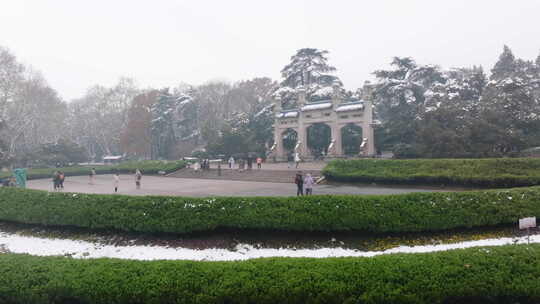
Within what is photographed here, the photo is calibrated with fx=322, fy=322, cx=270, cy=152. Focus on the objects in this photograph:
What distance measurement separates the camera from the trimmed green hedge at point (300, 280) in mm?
4672

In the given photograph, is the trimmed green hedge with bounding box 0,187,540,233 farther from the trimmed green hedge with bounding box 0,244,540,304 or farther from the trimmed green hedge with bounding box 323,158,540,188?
the trimmed green hedge with bounding box 323,158,540,188

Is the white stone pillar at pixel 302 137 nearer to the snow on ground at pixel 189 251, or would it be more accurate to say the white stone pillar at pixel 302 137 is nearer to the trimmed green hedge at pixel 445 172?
the trimmed green hedge at pixel 445 172

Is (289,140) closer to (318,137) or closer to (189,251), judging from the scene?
(318,137)

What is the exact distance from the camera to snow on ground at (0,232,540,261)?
7988mm

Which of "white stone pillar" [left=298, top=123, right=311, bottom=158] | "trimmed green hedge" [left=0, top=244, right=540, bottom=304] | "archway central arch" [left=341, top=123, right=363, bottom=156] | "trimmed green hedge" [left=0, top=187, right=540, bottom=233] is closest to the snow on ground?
"trimmed green hedge" [left=0, top=187, right=540, bottom=233]

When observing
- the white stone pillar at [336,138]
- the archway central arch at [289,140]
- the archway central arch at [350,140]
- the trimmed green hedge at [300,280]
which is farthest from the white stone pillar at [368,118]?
the trimmed green hedge at [300,280]

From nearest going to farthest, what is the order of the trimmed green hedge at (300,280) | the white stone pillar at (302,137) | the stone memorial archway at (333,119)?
the trimmed green hedge at (300,280) < the stone memorial archway at (333,119) < the white stone pillar at (302,137)

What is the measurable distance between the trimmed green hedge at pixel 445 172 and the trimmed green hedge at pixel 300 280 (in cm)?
1064

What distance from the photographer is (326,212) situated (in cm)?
876

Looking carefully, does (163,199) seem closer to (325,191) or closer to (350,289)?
(350,289)

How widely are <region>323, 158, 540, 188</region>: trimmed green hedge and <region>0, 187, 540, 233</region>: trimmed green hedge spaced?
4.97 meters

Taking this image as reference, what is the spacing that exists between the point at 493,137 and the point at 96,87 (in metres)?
53.9

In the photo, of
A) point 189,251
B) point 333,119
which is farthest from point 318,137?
point 189,251

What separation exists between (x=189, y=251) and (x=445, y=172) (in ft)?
43.1
